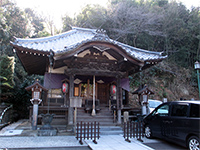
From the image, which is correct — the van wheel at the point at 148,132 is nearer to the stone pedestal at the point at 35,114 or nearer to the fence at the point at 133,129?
the fence at the point at 133,129

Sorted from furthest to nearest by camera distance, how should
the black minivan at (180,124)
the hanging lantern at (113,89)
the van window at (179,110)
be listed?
the hanging lantern at (113,89) → the van window at (179,110) → the black minivan at (180,124)

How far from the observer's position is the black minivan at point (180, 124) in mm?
4762

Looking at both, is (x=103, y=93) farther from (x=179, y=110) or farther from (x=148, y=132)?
(x=179, y=110)

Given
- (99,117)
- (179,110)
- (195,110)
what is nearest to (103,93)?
(99,117)

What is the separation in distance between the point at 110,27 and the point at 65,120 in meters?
16.6

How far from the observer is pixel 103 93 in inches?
475

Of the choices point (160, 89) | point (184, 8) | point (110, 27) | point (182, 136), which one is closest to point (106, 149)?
point (182, 136)

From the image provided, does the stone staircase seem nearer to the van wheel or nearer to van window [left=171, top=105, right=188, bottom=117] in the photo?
the van wheel

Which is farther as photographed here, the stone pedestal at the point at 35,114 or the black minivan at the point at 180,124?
the stone pedestal at the point at 35,114

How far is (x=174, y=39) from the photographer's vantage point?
2348 centimetres

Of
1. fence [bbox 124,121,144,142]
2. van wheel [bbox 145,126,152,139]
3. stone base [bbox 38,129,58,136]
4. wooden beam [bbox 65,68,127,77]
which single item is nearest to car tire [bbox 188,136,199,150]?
fence [bbox 124,121,144,142]

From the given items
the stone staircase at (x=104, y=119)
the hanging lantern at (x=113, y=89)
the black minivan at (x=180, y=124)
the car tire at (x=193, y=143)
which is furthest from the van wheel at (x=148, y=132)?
the hanging lantern at (x=113, y=89)

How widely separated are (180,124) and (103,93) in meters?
7.23

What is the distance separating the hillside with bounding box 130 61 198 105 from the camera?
2077 centimetres
